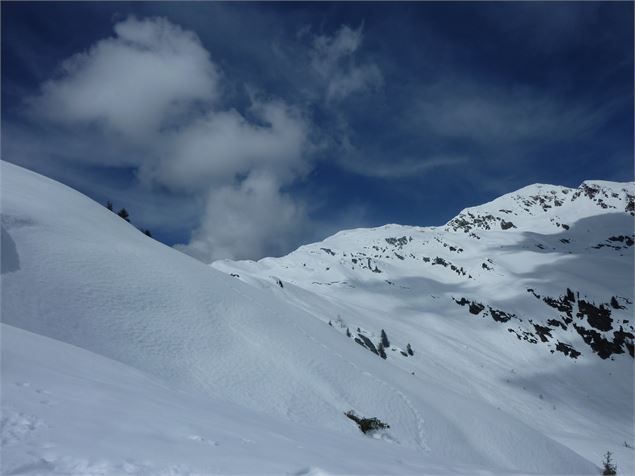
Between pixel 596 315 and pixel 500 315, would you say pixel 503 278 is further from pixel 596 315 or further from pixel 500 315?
pixel 500 315

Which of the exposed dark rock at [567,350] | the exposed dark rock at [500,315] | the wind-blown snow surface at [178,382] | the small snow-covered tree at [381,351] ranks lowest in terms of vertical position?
the wind-blown snow surface at [178,382]

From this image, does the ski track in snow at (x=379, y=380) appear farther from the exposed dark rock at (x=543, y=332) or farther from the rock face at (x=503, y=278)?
the exposed dark rock at (x=543, y=332)

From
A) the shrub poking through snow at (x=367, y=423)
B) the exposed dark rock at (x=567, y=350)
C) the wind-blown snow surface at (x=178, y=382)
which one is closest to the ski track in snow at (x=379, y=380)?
the wind-blown snow surface at (x=178, y=382)

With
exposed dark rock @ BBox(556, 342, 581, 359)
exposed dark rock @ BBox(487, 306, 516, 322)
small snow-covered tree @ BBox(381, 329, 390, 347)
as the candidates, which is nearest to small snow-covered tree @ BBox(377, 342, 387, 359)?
small snow-covered tree @ BBox(381, 329, 390, 347)

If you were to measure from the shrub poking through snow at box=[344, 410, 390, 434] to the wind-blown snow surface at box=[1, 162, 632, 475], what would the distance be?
1.69ft

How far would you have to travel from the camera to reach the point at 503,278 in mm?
113875

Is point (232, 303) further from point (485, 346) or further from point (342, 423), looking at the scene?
point (485, 346)

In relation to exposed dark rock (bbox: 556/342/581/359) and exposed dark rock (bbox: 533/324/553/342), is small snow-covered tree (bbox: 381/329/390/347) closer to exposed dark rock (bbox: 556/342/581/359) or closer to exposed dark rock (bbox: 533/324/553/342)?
exposed dark rock (bbox: 556/342/581/359)

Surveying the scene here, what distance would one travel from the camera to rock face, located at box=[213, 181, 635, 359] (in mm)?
78562

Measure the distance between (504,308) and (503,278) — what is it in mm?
27315

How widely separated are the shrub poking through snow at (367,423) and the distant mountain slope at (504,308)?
44.3 feet

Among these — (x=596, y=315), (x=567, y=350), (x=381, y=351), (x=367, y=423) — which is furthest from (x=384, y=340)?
(x=596, y=315)

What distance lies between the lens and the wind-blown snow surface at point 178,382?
5.93 metres

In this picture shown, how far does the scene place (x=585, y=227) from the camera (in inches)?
6639
